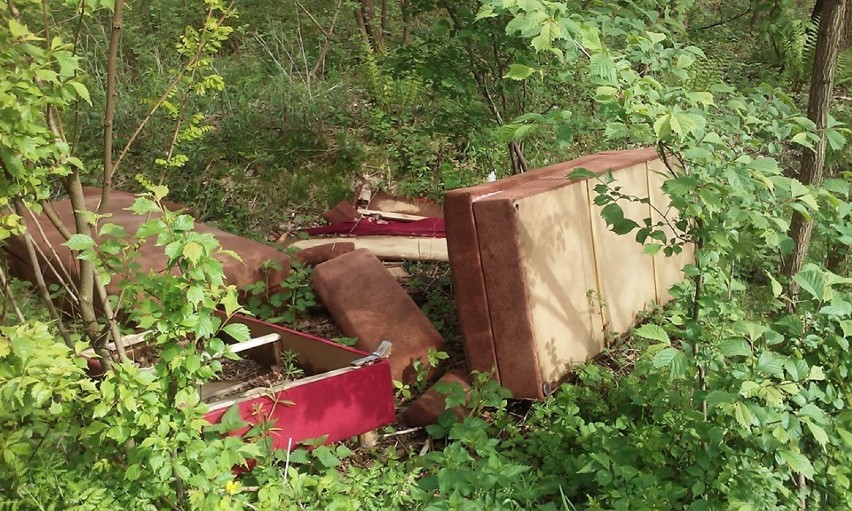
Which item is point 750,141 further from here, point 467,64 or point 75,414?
point 75,414

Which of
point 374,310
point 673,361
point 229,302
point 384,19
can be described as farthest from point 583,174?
point 384,19

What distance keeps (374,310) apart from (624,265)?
61.2 inches

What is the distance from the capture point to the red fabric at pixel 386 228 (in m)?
5.42

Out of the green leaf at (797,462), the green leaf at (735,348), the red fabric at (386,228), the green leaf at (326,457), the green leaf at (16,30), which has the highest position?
the green leaf at (16,30)

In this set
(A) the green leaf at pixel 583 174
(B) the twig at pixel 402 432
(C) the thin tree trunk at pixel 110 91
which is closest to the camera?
(C) the thin tree trunk at pixel 110 91

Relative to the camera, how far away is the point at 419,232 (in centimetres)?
543

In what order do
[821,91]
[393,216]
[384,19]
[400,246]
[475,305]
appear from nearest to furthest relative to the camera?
[821,91] → [475,305] → [400,246] → [393,216] → [384,19]

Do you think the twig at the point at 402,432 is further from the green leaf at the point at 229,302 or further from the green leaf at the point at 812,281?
the green leaf at the point at 812,281

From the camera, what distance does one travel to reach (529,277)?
348 centimetres

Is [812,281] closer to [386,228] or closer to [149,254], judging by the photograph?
[386,228]

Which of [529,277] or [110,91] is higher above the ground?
[110,91]

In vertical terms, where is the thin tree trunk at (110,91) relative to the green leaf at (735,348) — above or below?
above

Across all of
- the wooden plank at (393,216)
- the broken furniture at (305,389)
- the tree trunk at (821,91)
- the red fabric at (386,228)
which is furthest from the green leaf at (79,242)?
the wooden plank at (393,216)

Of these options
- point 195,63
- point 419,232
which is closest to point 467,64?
point 419,232
